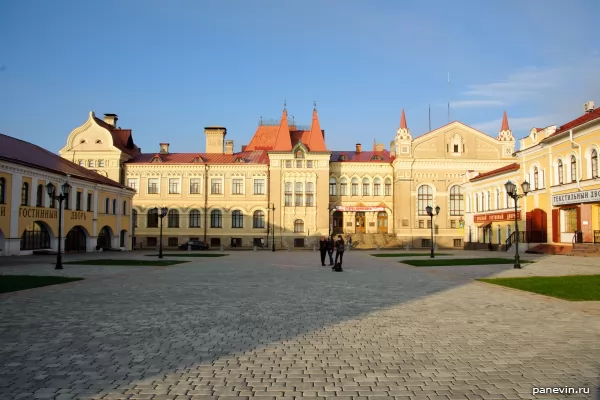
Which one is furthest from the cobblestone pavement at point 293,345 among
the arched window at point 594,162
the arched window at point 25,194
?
the arched window at point 594,162

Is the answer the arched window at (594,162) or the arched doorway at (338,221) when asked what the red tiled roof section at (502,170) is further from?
the arched doorway at (338,221)

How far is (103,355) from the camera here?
6.76 meters

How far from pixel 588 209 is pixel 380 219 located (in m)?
31.5

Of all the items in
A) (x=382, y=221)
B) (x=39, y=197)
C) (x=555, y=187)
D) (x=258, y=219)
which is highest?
(x=555, y=187)

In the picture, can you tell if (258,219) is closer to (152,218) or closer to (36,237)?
(152,218)

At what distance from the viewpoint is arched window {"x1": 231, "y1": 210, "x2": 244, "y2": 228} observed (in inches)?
2395

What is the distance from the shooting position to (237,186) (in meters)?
61.7

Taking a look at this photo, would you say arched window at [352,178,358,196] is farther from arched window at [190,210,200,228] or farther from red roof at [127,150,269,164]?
arched window at [190,210,200,228]

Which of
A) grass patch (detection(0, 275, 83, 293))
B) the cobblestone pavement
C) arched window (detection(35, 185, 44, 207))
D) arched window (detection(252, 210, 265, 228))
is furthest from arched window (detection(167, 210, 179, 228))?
the cobblestone pavement

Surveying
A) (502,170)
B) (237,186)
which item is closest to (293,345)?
(502,170)

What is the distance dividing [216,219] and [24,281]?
45.4m

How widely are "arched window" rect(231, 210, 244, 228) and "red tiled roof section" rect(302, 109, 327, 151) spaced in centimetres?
1213

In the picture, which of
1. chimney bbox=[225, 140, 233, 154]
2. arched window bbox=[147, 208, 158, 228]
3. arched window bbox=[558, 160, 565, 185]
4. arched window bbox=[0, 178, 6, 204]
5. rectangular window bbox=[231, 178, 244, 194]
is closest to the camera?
arched window bbox=[0, 178, 6, 204]

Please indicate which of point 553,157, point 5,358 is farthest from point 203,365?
point 553,157
